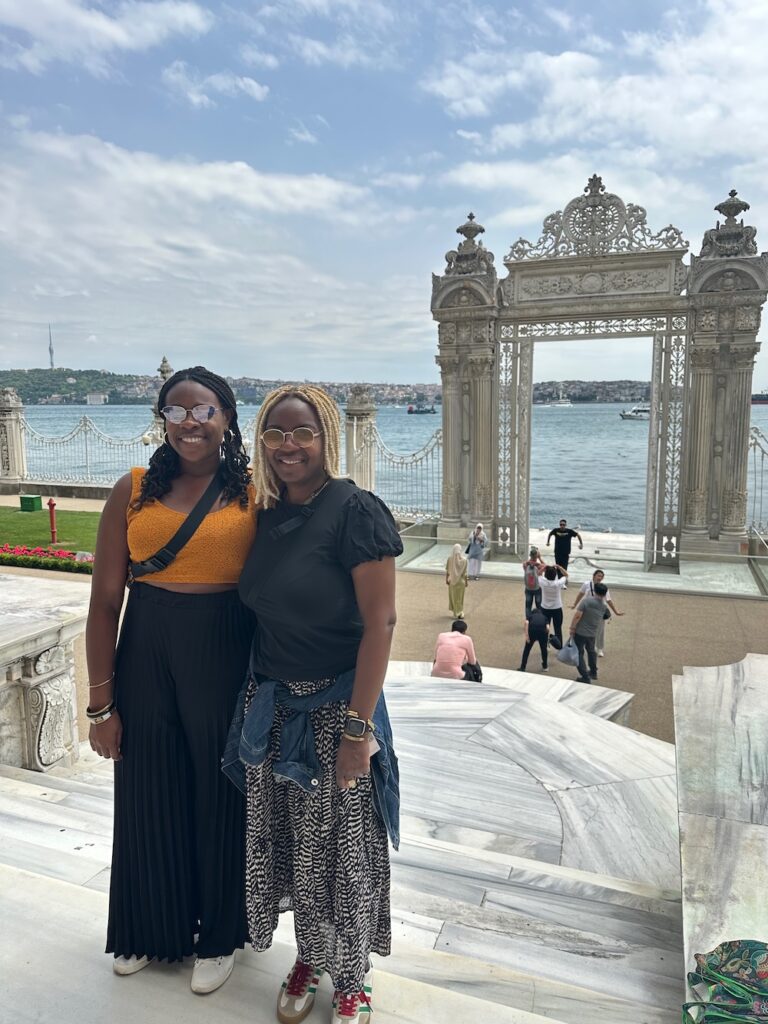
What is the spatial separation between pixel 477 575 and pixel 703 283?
18.9ft

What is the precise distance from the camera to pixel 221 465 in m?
1.99

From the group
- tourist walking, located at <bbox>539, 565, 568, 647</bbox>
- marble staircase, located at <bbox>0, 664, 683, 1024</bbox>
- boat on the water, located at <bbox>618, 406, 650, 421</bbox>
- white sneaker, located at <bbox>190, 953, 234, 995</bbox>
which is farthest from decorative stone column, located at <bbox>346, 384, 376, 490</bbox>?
boat on the water, located at <bbox>618, 406, 650, 421</bbox>

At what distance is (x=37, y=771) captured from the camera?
3.71m

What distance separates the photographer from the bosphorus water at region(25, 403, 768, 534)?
34.5 m

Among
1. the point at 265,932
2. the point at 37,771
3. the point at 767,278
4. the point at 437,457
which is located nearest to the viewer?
the point at 265,932

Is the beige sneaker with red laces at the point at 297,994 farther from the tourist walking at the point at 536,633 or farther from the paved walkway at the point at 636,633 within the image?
the tourist walking at the point at 536,633

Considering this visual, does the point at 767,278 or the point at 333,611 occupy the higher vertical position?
the point at 767,278

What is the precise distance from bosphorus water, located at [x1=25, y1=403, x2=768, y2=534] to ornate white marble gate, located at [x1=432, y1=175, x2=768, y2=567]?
4.15 m

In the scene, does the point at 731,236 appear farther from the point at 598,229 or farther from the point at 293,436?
the point at 293,436

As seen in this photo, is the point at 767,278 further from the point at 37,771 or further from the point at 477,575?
the point at 37,771

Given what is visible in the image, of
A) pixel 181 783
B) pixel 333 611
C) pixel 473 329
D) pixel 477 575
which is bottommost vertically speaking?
pixel 477 575

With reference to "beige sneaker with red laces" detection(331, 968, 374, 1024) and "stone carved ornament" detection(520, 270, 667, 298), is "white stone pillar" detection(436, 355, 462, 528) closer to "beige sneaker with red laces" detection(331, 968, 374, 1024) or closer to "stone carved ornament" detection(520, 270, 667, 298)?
"stone carved ornament" detection(520, 270, 667, 298)

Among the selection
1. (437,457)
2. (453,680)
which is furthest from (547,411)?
A: (453,680)

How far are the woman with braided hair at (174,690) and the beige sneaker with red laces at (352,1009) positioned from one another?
13.1 inches
